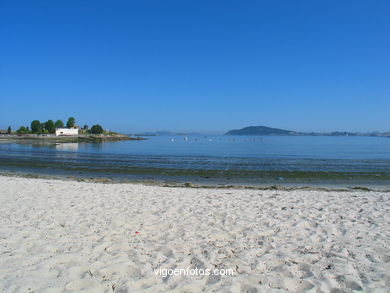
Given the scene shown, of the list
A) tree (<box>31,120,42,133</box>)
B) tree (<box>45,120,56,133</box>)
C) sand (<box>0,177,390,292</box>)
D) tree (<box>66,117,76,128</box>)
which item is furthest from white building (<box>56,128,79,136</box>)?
sand (<box>0,177,390,292</box>)

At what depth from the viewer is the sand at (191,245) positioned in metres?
4.11

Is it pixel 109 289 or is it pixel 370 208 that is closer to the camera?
pixel 109 289

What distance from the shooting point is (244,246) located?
5441 millimetres

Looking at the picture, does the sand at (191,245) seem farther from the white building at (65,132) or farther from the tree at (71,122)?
the tree at (71,122)

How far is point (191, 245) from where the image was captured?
215 inches

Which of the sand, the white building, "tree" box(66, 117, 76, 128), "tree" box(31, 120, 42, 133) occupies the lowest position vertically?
the sand

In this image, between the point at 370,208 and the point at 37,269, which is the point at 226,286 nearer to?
the point at 37,269

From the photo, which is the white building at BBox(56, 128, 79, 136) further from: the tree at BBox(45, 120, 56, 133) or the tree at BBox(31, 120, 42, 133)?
the tree at BBox(31, 120, 42, 133)

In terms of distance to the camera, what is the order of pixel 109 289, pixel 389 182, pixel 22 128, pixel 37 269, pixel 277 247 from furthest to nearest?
pixel 22 128
pixel 389 182
pixel 277 247
pixel 37 269
pixel 109 289

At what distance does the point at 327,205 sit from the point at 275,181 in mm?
7758

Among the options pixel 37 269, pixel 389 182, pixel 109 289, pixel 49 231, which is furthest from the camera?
pixel 389 182

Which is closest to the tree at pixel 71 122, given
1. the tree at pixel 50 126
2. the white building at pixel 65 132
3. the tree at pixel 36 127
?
the tree at pixel 50 126

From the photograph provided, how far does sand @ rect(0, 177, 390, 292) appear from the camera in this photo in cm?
411

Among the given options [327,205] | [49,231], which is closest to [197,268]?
[49,231]
